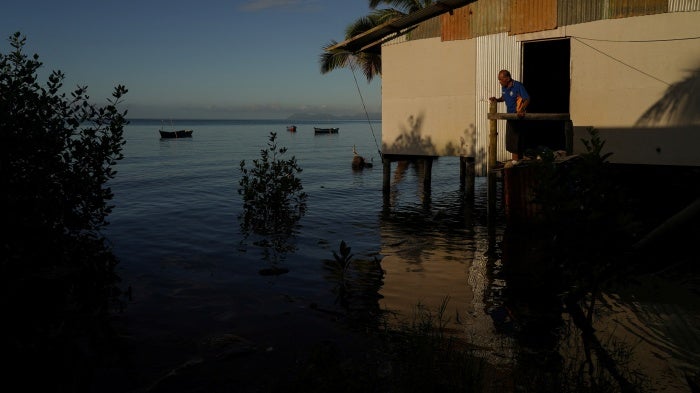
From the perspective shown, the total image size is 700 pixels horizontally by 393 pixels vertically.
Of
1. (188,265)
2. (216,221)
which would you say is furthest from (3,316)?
(216,221)

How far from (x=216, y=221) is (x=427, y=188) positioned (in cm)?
1009

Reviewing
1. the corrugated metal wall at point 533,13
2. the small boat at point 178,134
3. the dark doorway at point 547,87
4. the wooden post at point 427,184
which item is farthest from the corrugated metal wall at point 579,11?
the small boat at point 178,134

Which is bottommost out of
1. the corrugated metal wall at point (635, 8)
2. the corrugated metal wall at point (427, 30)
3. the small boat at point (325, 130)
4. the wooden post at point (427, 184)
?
the wooden post at point (427, 184)

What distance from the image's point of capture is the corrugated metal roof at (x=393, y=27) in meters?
17.5

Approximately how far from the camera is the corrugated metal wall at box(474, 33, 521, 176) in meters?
17.0

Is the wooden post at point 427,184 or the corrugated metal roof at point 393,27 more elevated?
the corrugated metal roof at point 393,27

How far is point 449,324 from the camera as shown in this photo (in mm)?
8703

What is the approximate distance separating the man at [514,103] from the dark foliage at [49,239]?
30.5 feet

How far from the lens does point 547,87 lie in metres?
22.8

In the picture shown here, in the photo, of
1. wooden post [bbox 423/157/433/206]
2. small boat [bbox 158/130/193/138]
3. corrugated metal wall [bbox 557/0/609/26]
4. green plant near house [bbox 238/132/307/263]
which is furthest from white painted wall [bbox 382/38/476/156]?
small boat [bbox 158/130/193/138]

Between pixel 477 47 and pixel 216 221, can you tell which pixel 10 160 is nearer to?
pixel 216 221

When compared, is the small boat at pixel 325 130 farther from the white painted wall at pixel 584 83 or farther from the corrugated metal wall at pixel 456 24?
the corrugated metal wall at pixel 456 24

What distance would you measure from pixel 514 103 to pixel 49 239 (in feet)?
37.2

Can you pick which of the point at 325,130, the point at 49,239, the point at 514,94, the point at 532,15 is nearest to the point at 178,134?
the point at 325,130
